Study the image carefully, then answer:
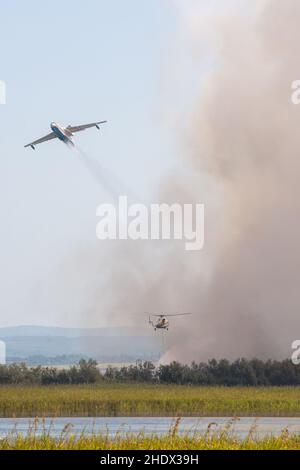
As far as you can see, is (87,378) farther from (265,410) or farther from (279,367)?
(265,410)

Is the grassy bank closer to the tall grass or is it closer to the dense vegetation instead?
the dense vegetation

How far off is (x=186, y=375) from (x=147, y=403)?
25843 mm

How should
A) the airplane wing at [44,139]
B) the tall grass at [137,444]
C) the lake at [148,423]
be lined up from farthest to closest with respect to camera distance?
the airplane wing at [44,139], the lake at [148,423], the tall grass at [137,444]

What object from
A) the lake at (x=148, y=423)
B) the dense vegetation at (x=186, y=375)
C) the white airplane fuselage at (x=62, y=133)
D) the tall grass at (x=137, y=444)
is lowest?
the lake at (x=148, y=423)

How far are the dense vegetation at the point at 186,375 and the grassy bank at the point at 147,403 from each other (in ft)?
50.7

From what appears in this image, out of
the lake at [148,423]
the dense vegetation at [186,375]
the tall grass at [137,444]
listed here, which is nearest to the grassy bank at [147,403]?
the lake at [148,423]

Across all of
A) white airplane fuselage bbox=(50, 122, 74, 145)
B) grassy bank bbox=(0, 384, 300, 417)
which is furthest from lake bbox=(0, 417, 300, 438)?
white airplane fuselage bbox=(50, 122, 74, 145)

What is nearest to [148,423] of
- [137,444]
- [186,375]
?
[137,444]

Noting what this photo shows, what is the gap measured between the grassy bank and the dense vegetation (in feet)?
50.7

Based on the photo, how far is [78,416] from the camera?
273 feet

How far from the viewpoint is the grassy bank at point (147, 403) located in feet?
281

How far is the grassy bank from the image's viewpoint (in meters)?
85.6

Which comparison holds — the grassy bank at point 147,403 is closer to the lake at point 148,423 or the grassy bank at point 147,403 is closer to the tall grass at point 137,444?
the lake at point 148,423
